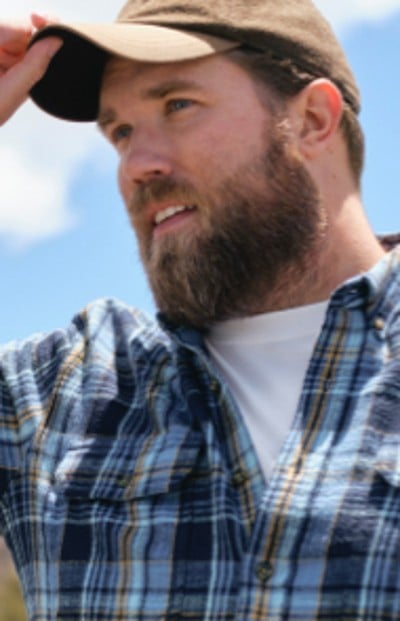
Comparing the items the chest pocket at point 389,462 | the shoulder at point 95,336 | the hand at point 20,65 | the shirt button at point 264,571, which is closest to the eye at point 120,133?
the hand at point 20,65

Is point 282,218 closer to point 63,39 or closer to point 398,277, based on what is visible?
point 398,277

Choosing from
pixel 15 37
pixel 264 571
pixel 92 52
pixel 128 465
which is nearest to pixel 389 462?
pixel 264 571

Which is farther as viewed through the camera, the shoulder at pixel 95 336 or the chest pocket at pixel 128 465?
the shoulder at pixel 95 336

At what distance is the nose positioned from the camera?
3.38 metres

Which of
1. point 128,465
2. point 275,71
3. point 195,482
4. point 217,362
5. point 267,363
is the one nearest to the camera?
point 195,482

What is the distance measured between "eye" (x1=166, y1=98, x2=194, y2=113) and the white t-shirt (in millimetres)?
587

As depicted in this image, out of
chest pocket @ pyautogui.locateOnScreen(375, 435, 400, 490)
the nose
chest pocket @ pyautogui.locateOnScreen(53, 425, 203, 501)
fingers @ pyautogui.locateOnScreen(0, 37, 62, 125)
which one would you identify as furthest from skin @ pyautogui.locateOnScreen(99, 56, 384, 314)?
chest pocket @ pyautogui.locateOnScreen(375, 435, 400, 490)

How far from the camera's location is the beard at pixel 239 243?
11.2 ft

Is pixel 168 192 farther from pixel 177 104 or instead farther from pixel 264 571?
pixel 264 571

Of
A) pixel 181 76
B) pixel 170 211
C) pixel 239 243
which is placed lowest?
pixel 239 243

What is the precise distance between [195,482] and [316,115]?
1.22 m

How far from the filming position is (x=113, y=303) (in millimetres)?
3627

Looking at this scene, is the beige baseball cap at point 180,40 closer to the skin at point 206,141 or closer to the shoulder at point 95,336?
the skin at point 206,141

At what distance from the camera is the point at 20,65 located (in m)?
3.57
